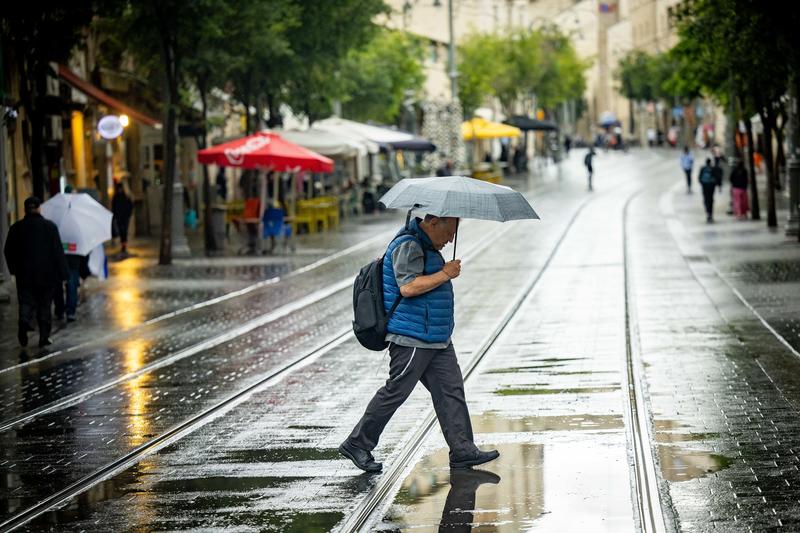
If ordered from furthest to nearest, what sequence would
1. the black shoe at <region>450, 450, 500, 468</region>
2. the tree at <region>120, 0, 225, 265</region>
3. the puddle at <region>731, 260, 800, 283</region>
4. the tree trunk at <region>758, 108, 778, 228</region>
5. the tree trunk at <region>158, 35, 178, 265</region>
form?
the tree trunk at <region>758, 108, 778, 228</region>, the tree trunk at <region>158, 35, 178, 265</region>, the tree at <region>120, 0, 225, 265</region>, the puddle at <region>731, 260, 800, 283</region>, the black shoe at <region>450, 450, 500, 468</region>

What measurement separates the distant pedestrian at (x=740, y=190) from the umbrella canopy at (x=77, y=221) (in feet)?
73.1

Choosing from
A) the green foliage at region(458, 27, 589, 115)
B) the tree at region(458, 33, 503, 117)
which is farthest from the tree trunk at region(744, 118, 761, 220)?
the green foliage at region(458, 27, 589, 115)

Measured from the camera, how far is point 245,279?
2808cm

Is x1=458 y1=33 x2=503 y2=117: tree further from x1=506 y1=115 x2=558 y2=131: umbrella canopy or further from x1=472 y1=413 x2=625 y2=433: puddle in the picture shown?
x1=472 y1=413 x2=625 y2=433: puddle

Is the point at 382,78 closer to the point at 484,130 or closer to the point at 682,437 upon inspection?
the point at 484,130

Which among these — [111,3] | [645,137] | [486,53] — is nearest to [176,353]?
[111,3]

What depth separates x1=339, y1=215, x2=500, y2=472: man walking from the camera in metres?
9.88

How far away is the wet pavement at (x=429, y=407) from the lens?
9180 millimetres

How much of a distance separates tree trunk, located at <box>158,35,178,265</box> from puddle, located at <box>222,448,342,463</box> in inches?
805

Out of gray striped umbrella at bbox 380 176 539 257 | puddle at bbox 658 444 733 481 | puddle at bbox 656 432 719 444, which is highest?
gray striped umbrella at bbox 380 176 539 257

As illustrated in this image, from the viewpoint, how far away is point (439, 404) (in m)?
10.2

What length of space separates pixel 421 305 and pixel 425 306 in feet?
0.09

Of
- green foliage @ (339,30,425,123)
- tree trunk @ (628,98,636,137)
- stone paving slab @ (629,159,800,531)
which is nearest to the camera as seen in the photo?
stone paving slab @ (629,159,800,531)

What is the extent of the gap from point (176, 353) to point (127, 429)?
5.18m
